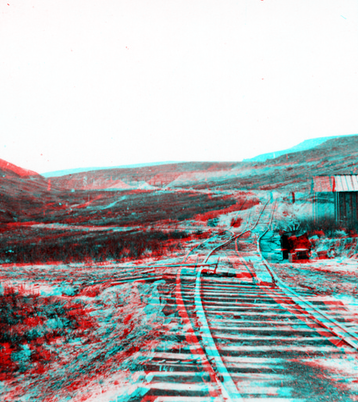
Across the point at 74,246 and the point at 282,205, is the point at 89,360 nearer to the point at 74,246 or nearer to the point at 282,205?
the point at 74,246

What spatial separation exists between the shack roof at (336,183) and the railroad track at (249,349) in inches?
480

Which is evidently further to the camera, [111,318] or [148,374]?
[111,318]

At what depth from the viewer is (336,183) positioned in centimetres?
1691

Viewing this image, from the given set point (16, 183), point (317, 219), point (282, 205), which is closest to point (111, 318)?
point (317, 219)

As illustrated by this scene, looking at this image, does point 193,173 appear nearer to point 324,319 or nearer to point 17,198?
point 17,198

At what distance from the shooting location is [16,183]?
181 feet

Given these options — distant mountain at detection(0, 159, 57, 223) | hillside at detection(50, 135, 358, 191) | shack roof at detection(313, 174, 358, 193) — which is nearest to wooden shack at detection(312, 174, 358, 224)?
shack roof at detection(313, 174, 358, 193)

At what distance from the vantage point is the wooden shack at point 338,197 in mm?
16406

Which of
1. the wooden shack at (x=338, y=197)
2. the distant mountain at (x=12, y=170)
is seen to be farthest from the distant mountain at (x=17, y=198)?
the wooden shack at (x=338, y=197)

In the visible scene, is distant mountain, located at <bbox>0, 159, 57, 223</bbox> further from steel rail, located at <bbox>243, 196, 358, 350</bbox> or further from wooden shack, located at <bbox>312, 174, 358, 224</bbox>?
steel rail, located at <bbox>243, 196, 358, 350</bbox>

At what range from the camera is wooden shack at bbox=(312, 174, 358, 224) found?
16406 millimetres

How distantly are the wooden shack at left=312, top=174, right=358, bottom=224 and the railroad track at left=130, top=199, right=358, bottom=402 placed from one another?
38.9 feet

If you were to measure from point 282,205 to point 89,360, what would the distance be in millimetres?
26976

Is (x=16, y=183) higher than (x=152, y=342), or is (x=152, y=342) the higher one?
(x=16, y=183)
